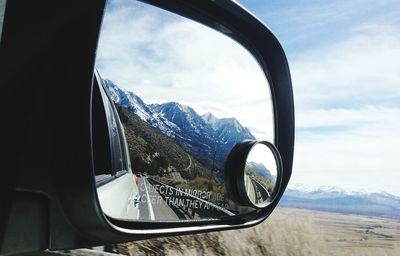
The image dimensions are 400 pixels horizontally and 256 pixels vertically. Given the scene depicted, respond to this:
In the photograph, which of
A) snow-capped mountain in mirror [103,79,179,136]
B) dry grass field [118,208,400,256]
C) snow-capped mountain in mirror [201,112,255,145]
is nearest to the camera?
snow-capped mountain in mirror [103,79,179,136]

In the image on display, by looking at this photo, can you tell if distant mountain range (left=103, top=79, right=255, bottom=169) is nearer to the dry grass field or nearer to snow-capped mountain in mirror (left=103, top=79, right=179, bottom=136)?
snow-capped mountain in mirror (left=103, top=79, right=179, bottom=136)

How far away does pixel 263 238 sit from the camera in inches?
343


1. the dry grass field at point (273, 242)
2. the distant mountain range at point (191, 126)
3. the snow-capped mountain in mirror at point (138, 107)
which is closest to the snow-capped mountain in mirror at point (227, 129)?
the distant mountain range at point (191, 126)

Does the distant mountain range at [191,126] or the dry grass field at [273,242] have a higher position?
the distant mountain range at [191,126]

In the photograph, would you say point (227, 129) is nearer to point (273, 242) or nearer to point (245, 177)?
point (245, 177)

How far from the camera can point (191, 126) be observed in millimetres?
2033

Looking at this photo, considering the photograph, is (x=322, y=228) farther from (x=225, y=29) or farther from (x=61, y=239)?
(x=61, y=239)

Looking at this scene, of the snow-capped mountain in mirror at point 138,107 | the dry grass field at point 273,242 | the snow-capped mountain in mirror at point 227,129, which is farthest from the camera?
the dry grass field at point 273,242

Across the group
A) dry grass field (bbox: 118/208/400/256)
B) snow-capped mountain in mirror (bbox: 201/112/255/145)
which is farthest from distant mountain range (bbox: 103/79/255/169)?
dry grass field (bbox: 118/208/400/256)

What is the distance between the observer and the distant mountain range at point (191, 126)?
5.82 ft

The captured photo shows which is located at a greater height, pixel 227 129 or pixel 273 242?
pixel 227 129

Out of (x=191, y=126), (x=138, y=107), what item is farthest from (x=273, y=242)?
(x=138, y=107)

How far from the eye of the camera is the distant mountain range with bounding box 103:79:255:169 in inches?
69.9

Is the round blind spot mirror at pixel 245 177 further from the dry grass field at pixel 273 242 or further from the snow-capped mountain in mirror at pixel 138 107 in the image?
the dry grass field at pixel 273 242
